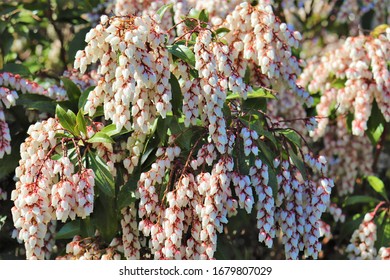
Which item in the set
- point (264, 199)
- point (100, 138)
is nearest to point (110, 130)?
point (100, 138)

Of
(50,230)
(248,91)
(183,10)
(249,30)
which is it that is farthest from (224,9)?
(50,230)

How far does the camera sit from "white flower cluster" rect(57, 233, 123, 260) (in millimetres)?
4301

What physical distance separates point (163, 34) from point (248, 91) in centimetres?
66

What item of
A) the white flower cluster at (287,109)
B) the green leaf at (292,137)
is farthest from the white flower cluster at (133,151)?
the white flower cluster at (287,109)

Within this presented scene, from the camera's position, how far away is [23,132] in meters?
4.89

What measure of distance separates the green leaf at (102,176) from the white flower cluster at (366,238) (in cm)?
197

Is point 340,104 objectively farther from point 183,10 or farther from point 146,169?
point 146,169

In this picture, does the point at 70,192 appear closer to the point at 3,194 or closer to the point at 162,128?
the point at 162,128

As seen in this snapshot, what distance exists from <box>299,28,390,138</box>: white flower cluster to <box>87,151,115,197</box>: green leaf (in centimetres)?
198

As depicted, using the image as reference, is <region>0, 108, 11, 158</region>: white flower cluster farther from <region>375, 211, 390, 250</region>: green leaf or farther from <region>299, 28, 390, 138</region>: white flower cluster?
<region>375, 211, 390, 250</region>: green leaf

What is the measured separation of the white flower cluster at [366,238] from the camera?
16.7 feet

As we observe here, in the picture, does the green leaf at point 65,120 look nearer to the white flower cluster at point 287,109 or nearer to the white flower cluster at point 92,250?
the white flower cluster at point 92,250

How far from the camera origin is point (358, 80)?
5.21 metres

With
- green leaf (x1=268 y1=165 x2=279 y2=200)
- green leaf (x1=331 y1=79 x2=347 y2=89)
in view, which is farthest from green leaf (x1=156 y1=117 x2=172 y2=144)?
green leaf (x1=331 y1=79 x2=347 y2=89)
